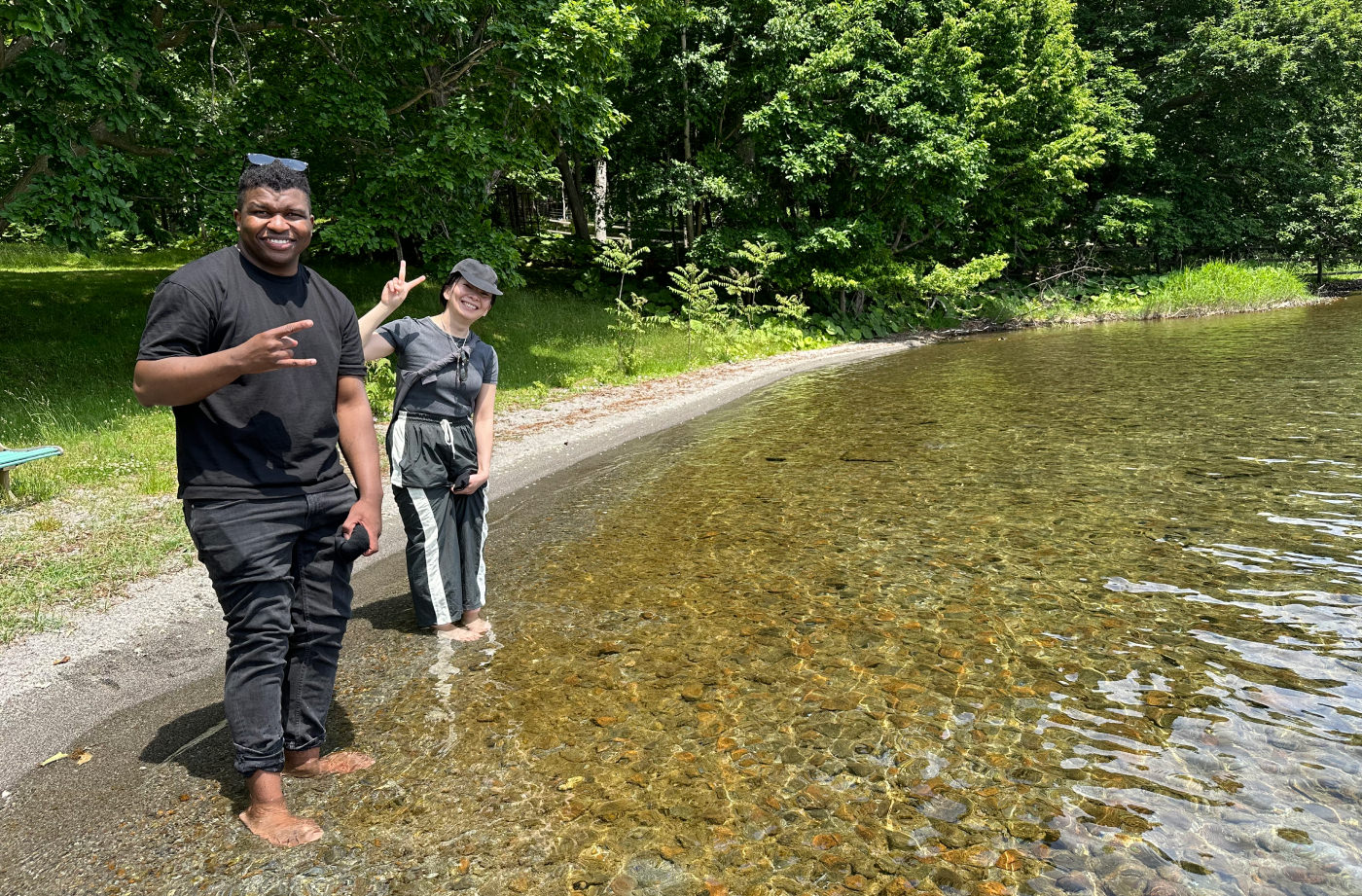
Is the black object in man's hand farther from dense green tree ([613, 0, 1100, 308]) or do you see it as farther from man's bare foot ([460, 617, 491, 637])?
dense green tree ([613, 0, 1100, 308])

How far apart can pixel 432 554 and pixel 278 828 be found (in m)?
1.96

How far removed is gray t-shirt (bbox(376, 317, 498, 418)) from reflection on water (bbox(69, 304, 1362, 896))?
154 cm

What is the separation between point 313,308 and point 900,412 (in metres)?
11.4

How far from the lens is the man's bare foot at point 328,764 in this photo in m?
3.68

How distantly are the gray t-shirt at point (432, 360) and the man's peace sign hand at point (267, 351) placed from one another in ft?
6.58

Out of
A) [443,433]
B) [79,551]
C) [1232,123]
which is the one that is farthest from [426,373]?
[1232,123]

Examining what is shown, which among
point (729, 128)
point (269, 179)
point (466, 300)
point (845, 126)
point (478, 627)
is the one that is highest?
point (729, 128)

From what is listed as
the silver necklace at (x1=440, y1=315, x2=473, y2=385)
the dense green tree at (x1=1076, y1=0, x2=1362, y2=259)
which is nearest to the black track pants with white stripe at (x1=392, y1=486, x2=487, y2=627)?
the silver necklace at (x1=440, y1=315, x2=473, y2=385)

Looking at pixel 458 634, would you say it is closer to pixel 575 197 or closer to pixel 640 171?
pixel 640 171

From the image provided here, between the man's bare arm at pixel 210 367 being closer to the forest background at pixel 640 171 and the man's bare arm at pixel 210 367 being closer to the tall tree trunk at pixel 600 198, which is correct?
the forest background at pixel 640 171

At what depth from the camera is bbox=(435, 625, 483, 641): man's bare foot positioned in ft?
17.3

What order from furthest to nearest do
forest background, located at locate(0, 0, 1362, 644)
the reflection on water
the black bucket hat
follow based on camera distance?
forest background, located at locate(0, 0, 1362, 644), the black bucket hat, the reflection on water

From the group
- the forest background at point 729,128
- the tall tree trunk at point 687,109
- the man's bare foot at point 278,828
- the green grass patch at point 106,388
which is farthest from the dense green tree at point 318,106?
the man's bare foot at point 278,828

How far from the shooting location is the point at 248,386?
9.54 feet
